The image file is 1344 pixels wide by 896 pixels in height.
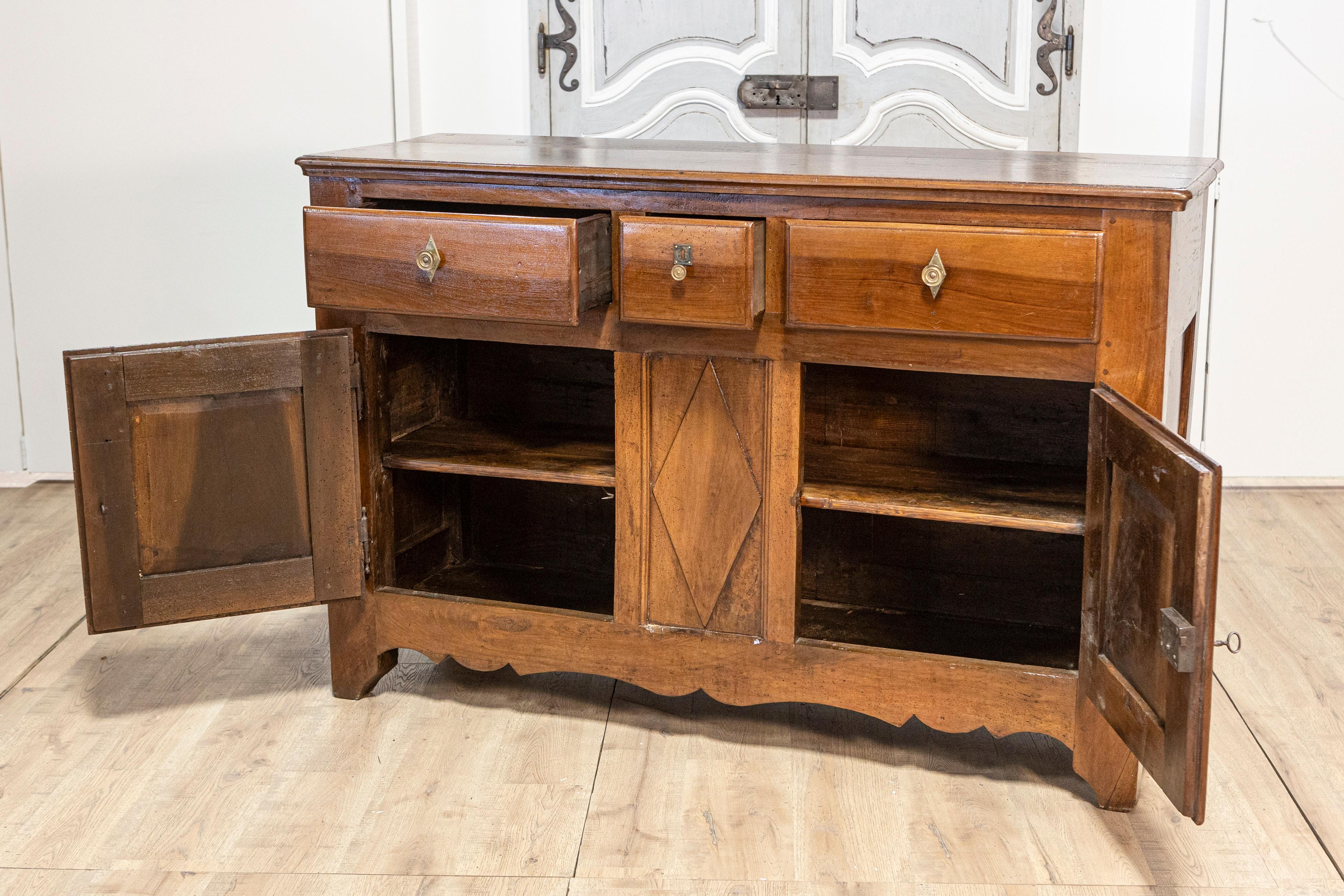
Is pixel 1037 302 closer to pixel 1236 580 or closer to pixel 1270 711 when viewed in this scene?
pixel 1270 711

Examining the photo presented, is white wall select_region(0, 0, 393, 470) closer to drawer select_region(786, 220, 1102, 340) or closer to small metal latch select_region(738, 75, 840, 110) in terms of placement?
small metal latch select_region(738, 75, 840, 110)

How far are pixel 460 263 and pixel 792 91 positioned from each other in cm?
190

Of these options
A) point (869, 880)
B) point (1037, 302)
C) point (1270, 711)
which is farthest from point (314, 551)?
point (1270, 711)

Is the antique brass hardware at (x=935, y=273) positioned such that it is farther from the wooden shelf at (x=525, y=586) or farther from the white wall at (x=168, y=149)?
the white wall at (x=168, y=149)

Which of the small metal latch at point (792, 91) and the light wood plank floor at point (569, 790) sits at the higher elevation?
the small metal latch at point (792, 91)

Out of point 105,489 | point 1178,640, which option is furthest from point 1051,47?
point 105,489

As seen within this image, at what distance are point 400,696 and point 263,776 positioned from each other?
1.19ft

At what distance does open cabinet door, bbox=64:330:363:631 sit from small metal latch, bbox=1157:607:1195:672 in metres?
1.37

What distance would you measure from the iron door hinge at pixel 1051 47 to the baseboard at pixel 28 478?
10.1ft

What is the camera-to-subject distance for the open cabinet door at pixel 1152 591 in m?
1.64

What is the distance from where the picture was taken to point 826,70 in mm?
3746

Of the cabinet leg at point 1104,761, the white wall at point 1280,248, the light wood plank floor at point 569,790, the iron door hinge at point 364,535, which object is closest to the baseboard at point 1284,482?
the white wall at point 1280,248

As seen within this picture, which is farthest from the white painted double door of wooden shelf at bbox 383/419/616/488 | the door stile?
the door stile

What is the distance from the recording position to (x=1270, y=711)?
8.14 feet
